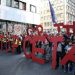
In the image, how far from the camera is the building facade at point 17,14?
27719mm

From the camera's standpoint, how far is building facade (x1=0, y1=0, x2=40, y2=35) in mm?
27719

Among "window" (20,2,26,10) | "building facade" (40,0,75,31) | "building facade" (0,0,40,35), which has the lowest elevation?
"building facade" (0,0,40,35)

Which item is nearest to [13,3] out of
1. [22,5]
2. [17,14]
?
[17,14]

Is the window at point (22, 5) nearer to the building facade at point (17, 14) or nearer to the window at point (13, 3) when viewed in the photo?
the building facade at point (17, 14)

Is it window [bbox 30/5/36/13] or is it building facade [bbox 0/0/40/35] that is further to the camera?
window [bbox 30/5/36/13]

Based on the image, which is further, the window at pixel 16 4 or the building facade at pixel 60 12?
the building facade at pixel 60 12

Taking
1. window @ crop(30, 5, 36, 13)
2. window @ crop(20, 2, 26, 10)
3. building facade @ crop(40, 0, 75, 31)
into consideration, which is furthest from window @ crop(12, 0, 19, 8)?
building facade @ crop(40, 0, 75, 31)

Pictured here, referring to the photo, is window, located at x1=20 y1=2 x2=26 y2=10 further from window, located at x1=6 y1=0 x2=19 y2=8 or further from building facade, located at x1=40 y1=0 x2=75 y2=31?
building facade, located at x1=40 y1=0 x2=75 y2=31

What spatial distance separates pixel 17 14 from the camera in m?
30.2

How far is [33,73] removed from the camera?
10016mm

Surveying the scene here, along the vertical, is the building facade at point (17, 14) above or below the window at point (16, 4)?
below

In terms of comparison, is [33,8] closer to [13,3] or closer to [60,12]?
[13,3]

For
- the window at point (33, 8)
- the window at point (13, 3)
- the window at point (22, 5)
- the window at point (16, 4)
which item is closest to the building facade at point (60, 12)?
the window at point (33, 8)

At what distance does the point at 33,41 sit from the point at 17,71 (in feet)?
13.0
